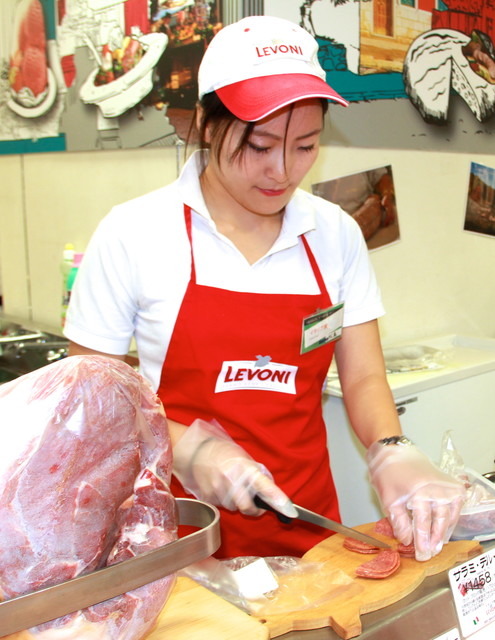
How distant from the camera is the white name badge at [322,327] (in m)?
1.47

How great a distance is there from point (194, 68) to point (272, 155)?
3.29 feet

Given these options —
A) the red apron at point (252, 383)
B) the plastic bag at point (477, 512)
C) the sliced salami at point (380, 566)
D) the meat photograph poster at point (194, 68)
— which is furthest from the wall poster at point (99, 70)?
the sliced salami at point (380, 566)

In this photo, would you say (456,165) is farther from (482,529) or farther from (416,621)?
(416,621)

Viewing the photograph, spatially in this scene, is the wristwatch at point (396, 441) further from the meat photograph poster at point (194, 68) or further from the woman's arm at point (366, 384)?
the meat photograph poster at point (194, 68)

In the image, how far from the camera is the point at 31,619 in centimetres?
59

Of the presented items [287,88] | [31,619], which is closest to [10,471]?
[31,619]

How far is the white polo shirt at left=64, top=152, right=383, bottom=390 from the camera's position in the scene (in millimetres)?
1386

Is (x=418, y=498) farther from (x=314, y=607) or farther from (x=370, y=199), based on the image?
(x=370, y=199)

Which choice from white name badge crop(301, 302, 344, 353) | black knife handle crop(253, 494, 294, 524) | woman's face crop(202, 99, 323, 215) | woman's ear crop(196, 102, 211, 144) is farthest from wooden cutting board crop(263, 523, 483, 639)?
woman's ear crop(196, 102, 211, 144)

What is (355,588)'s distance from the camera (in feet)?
3.31

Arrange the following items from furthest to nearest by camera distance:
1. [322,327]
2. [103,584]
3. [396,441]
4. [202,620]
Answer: [322,327] < [396,441] < [202,620] < [103,584]

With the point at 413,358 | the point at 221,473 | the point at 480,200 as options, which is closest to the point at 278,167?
the point at 221,473

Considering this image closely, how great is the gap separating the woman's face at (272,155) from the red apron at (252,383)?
0.18 meters

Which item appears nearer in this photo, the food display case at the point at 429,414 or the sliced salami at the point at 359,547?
the sliced salami at the point at 359,547
